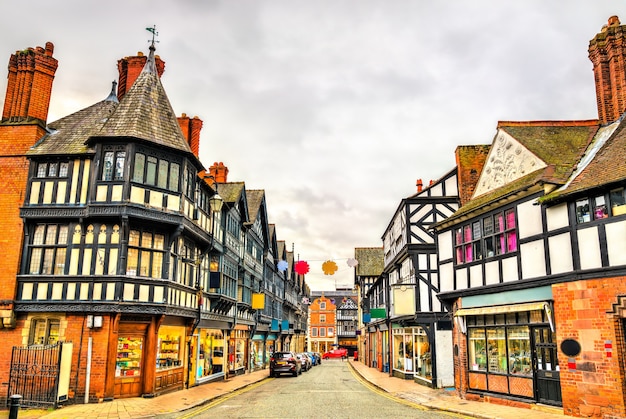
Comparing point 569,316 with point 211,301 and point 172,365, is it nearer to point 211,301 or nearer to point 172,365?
point 172,365

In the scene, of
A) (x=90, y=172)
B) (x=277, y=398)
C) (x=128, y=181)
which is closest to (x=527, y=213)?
(x=277, y=398)

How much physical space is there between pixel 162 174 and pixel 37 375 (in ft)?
27.6

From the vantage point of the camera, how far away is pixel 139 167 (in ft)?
62.2

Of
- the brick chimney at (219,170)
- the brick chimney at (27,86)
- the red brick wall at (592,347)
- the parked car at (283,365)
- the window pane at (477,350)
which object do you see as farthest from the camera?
the brick chimney at (219,170)

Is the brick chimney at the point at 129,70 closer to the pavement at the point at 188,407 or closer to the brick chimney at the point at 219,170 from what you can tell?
the brick chimney at the point at 219,170

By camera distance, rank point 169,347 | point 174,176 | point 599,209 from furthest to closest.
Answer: point 169,347 < point 174,176 < point 599,209

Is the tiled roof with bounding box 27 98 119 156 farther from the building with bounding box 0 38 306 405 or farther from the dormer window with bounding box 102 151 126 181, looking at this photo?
the dormer window with bounding box 102 151 126 181

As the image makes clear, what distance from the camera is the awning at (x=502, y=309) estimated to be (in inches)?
586

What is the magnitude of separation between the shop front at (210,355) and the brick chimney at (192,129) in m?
9.75

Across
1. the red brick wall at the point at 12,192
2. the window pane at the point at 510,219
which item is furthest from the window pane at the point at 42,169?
the window pane at the point at 510,219

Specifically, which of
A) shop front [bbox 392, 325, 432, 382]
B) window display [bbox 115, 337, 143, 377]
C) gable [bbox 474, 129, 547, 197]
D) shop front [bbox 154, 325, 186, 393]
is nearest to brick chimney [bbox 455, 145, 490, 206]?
gable [bbox 474, 129, 547, 197]

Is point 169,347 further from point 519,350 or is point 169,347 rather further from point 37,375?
point 519,350

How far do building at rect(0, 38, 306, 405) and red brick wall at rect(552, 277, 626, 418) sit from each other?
13.7 meters

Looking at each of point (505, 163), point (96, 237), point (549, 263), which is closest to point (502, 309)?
point (549, 263)
